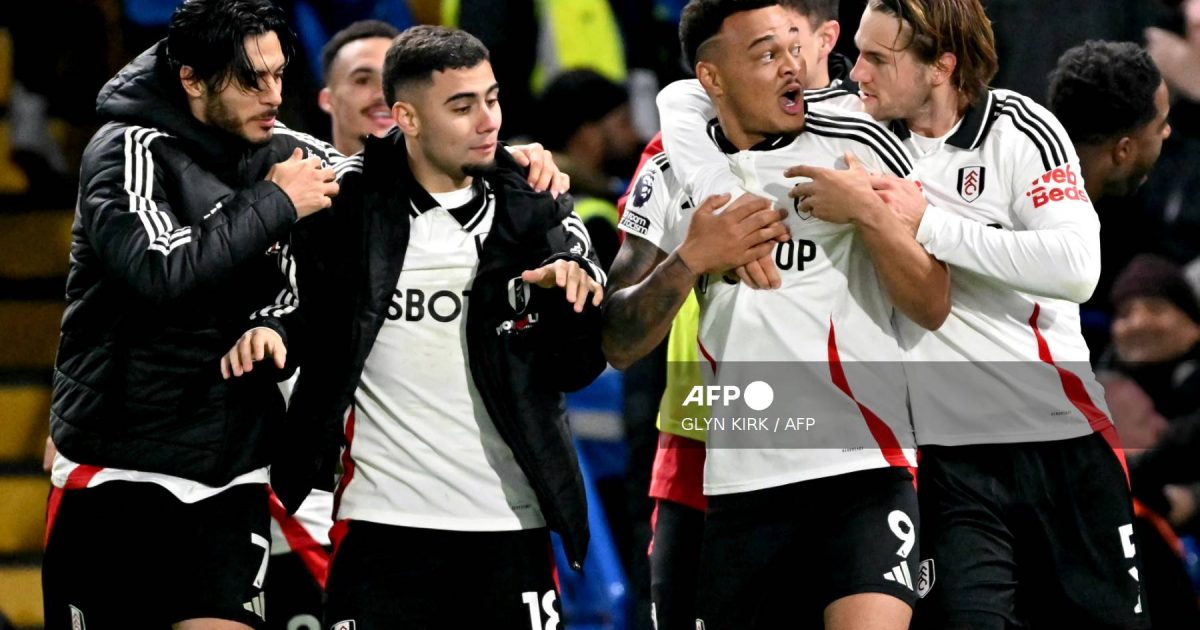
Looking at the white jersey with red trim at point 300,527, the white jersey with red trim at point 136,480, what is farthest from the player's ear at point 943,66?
the white jersey with red trim at point 300,527

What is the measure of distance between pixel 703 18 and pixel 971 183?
902 mm

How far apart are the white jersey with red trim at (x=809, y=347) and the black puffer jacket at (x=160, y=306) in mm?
1295

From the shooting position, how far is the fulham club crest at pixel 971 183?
5309 millimetres

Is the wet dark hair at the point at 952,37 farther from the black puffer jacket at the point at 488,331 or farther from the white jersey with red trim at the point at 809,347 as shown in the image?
the black puffer jacket at the point at 488,331

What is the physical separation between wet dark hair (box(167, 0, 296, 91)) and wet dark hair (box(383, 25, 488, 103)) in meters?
0.39

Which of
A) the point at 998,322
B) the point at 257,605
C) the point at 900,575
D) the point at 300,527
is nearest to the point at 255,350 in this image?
the point at 257,605

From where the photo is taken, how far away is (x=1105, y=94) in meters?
5.75

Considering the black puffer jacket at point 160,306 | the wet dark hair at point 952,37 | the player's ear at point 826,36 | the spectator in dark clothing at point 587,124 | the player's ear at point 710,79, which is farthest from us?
the spectator in dark clothing at point 587,124

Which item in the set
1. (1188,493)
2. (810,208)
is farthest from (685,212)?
(1188,493)

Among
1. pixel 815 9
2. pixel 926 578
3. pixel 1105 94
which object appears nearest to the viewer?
pixel 926 578

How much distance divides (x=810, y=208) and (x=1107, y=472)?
3.94ft

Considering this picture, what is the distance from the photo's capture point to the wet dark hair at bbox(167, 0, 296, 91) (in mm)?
5324

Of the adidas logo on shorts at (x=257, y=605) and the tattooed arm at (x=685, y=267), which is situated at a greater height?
the tattooed arm at (x=685, y=267)

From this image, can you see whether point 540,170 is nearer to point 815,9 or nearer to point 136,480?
point 815,9
